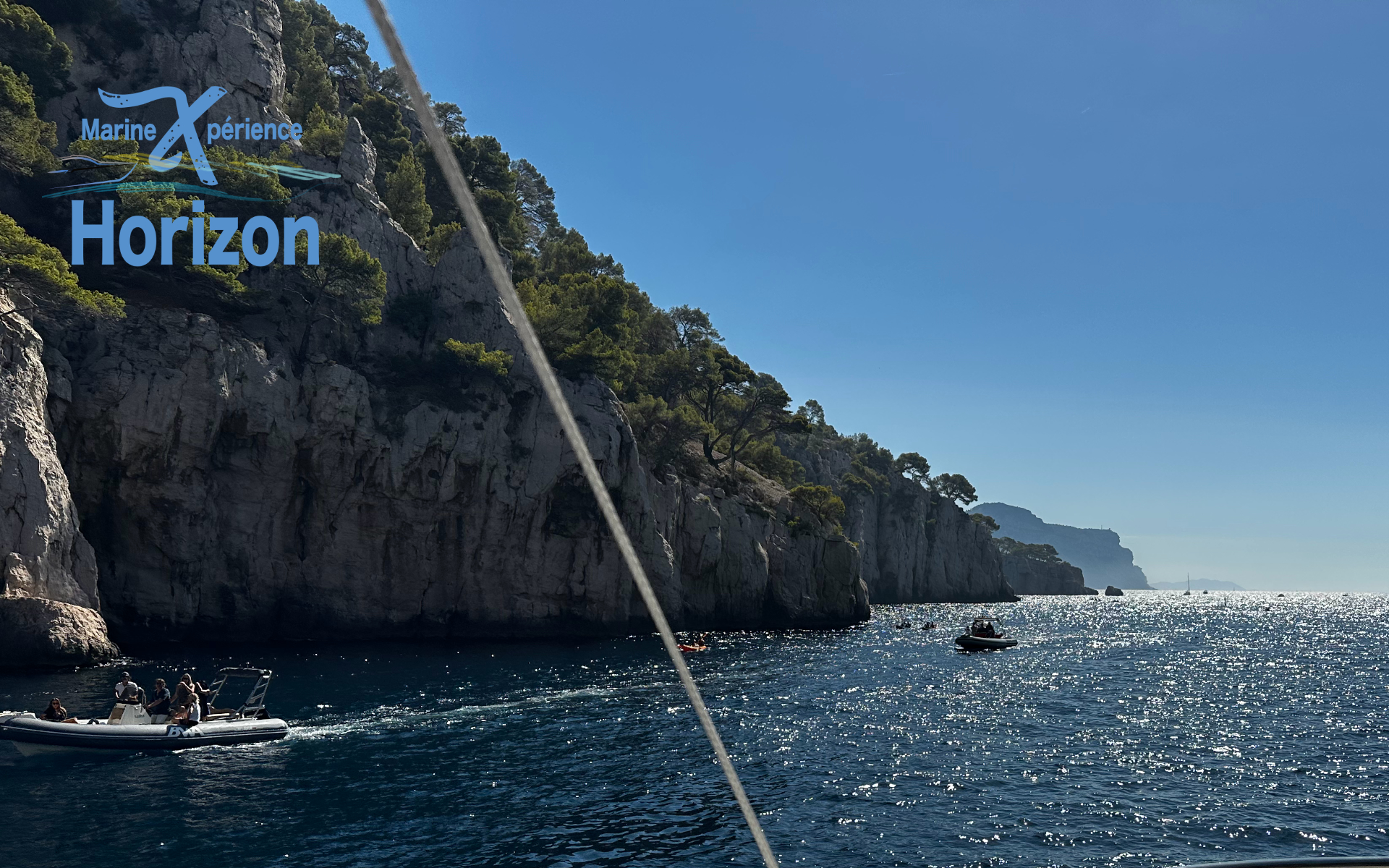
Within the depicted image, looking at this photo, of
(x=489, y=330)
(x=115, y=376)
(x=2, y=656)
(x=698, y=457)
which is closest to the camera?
(x=2, y=656)

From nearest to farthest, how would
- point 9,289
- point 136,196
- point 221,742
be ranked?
point 221,742, point 9,289, point 136,196

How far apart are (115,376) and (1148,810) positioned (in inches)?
2155

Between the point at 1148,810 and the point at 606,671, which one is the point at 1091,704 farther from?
the point at 606,671

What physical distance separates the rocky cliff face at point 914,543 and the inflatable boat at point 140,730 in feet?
353

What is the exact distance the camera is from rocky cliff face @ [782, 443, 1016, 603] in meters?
140

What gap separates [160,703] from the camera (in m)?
27.9

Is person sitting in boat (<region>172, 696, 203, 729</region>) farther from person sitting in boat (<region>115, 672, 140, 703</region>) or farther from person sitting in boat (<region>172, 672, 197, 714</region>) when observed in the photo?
person sitting in boat (<region>115, 672, 140, 703</region>)

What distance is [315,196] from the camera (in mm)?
62406

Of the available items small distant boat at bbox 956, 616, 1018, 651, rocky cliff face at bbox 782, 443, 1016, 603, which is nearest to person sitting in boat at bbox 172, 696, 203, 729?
small distant boat at bbox 956, 616, 1018, 651

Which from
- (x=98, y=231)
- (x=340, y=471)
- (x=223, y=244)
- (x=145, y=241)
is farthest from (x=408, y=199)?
(x=340, y=471)

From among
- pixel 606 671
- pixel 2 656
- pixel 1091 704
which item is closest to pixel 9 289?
pixel 2 656

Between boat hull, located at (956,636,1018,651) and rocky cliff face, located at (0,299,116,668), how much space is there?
56.4m

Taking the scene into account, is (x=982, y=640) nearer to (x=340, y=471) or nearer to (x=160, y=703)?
(x=340, y=471)

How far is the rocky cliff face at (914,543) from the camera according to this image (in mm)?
139500
